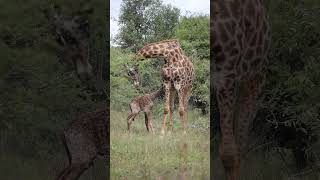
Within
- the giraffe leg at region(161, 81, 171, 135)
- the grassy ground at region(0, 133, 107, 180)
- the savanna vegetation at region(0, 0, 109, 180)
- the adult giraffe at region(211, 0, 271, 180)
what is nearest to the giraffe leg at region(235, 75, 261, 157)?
the adult giraffe at region(211, 0, 271, 180)

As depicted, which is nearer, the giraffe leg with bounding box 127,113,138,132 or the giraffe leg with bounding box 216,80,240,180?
the giraffe leg with bounding box 216,80,240,180

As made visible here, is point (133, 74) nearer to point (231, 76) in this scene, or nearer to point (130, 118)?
point (130, 118)

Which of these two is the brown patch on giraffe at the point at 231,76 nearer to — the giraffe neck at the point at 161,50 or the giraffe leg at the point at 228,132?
the giraffe leg at the point at 228,132

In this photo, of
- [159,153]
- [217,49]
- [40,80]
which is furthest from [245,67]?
[40,80]

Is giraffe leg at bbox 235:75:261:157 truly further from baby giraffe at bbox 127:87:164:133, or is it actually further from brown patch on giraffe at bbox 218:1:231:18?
baby giraffe at bbox 127:87:164:133

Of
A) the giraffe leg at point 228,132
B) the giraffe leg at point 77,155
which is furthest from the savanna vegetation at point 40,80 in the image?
the giraffe leg at point 228,132

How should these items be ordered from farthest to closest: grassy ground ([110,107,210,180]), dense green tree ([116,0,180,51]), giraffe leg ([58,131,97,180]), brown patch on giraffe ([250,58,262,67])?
dense green tree ([116,0,180,51])
grassy ground ([110,107,210,180])
giraffe leg ([58,131,97,180])
brown patch on giraffe ([250,58,262,67])

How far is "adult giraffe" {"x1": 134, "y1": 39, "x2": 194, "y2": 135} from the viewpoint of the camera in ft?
13.8

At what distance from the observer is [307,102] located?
4.17m

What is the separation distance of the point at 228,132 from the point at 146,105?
132 centimetres

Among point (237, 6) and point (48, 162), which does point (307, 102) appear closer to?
point (237, 6)

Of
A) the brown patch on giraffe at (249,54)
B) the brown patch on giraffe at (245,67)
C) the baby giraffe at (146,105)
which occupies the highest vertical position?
the brown patch on giraffe at (249,54)

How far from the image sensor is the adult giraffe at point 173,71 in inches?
166

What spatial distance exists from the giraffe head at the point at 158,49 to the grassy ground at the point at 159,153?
18.7 inches
